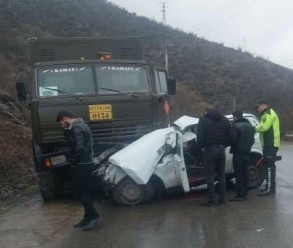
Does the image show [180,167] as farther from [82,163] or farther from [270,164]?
[82,163]

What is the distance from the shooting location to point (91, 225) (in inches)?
304

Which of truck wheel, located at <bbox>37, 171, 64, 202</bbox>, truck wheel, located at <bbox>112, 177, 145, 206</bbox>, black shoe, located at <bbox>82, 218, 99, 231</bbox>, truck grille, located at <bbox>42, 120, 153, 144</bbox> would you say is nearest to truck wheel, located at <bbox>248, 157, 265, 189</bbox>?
truck grille, located at <bbox>42, 120, 153, 144</bbox>

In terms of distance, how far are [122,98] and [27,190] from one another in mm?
3915

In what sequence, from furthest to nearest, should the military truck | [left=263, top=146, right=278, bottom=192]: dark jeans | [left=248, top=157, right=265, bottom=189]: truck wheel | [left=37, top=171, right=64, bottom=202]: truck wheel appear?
[left=248, top=157, right=265, bottom=189]: truck wheel
[left=37, top=171, right=64, bottom=202]: truck wheel
[left=263, top=146, right=278, bottom=192]: dark jeans
the military truck

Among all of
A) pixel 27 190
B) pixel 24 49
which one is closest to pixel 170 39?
pixel 24 49

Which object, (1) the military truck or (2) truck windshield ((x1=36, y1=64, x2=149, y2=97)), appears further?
(2) truck windshield ((x1=36, y1=64, x2=149, y2=97))

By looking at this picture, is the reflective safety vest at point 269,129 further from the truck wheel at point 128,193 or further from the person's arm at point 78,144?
the person's arm at point 78,144

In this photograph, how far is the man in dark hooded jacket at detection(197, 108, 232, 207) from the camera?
9273 millimetres

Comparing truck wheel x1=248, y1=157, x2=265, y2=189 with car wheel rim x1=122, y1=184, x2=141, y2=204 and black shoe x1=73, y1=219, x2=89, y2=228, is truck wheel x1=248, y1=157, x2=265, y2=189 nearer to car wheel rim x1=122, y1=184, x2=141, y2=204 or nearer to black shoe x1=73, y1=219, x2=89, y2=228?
car wheel rim x1=122, y1=184, x2=141, y2=204

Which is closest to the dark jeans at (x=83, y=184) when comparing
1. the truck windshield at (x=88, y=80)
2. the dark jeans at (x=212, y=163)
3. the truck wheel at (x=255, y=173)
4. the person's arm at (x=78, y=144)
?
the person's arm at (x=78, y=144)

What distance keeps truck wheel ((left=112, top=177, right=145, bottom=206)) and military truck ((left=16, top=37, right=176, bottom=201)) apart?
2.79ft

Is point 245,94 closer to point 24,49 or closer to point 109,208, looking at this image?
point 24,49

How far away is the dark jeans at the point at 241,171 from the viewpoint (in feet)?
32.1

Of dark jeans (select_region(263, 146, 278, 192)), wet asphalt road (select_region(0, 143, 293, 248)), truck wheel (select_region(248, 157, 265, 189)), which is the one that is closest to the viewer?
wet asphalt road (select_region(0, 143, 293, 248))
